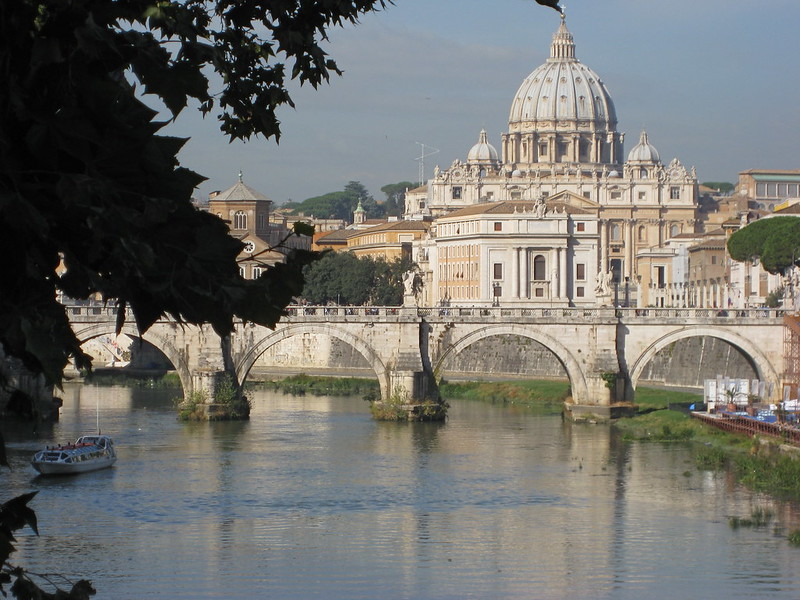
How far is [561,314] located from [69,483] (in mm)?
17910

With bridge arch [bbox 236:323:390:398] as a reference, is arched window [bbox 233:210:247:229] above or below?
→ above

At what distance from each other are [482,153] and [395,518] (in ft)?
341

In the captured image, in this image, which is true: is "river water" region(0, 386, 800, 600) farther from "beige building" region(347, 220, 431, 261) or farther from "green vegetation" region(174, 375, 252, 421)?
"beige building" region(347, 220, 431, 261)

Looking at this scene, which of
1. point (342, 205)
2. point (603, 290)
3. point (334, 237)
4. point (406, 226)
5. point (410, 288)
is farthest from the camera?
point (342, 205)

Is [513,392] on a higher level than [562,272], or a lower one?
lower

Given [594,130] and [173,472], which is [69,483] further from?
[594,130]

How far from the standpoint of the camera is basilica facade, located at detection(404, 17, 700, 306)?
8050 centimetres

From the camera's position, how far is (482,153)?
419 feet

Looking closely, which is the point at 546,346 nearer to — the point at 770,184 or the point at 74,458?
the point at 74,458

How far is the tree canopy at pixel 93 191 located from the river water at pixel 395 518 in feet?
41.6

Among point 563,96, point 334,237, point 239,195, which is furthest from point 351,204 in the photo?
point 239,195

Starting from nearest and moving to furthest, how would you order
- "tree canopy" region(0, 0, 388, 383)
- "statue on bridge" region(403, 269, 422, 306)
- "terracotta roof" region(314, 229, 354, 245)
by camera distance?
"tree canopy" region(0, 0, 388, 383) < "statue on bridge" region(403, 269, 422, 306) < "terracotta roof" region(314, 229, 354, 245)

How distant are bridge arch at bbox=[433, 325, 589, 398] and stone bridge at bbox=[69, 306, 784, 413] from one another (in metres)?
0.03

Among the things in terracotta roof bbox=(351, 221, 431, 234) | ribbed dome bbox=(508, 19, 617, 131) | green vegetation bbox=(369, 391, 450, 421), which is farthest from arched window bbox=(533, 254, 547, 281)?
ribbed dome bbox=(508, 19, 617, 131)
